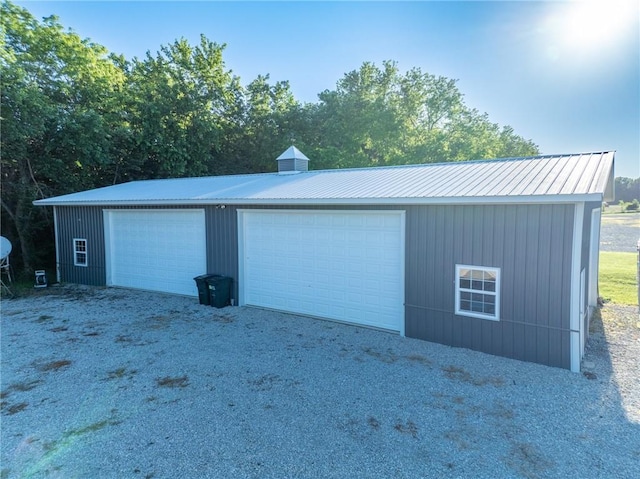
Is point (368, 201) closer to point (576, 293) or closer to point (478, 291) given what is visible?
point (478, 291)

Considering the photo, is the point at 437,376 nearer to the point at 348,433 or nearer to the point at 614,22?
the point at 348,433

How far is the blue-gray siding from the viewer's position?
5375mm

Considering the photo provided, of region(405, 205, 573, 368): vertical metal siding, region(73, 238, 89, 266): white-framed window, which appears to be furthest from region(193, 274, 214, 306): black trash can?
region(73, 238, 89, 266): white-framed window

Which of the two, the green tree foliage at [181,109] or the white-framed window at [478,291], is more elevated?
the green tree foliage at [181,109]

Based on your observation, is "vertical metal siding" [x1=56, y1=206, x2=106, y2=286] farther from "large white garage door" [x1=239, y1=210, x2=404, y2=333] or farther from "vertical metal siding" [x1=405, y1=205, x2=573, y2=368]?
"vertical metal siding" [x1=405, y1=205, x2=573, y2=368]

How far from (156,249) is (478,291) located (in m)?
8.48

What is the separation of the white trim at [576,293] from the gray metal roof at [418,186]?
45 cm

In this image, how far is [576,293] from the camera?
17.2 ft

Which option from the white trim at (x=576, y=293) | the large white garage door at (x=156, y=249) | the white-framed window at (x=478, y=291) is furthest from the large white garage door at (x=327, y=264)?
the white trim at (x=576, y=293)

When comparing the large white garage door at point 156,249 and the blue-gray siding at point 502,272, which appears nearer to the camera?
the blue-gray siding at point 502,272

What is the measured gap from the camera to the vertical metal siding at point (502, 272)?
17.6 feet

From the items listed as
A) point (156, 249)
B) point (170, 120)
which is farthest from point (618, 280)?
point (170, 120)

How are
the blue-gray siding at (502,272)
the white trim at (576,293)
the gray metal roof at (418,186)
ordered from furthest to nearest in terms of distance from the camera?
the gray metal roof at (418,186) < the blue-gray siding at (502,272) < the white trim at (576,293)

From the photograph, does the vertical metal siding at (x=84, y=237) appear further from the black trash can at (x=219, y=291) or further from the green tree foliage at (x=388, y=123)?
the green tree foliage at (x=388, y=123)
